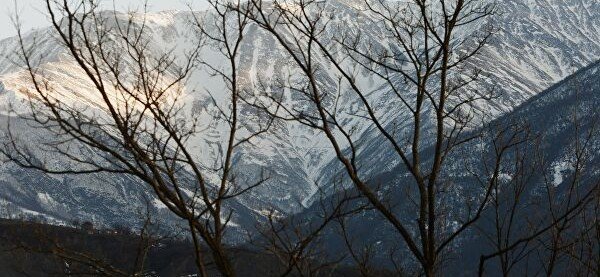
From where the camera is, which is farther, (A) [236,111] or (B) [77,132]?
(A) [236,111]

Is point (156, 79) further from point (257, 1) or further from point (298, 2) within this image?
point (298, 2)

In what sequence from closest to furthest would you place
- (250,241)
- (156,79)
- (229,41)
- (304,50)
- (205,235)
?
(205,235)
(156,79)
(304,50)
(229,41)
(250,241)

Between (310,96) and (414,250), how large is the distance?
1.68 m

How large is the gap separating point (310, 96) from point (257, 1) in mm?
999

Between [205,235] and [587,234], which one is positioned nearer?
[205,235]

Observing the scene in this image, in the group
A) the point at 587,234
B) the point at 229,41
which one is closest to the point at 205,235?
the point at 229,41

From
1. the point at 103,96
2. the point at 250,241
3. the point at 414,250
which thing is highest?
the point at 103,96

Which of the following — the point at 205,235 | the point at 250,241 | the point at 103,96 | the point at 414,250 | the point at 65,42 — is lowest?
the point at 414,250

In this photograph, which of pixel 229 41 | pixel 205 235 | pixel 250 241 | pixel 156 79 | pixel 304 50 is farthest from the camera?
pixel 250 241

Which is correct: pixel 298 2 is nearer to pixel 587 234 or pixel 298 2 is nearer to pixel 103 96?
pixel 103 96

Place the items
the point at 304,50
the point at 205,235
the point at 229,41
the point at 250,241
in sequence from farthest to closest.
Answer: the point at 250,241 < the point at 229,41 < the point at 304,50 < the point at 205,235

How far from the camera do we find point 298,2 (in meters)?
8.05

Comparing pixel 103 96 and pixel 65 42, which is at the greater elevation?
pixel 65 42

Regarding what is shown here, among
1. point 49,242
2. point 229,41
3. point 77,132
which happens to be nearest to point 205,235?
point 77,132
